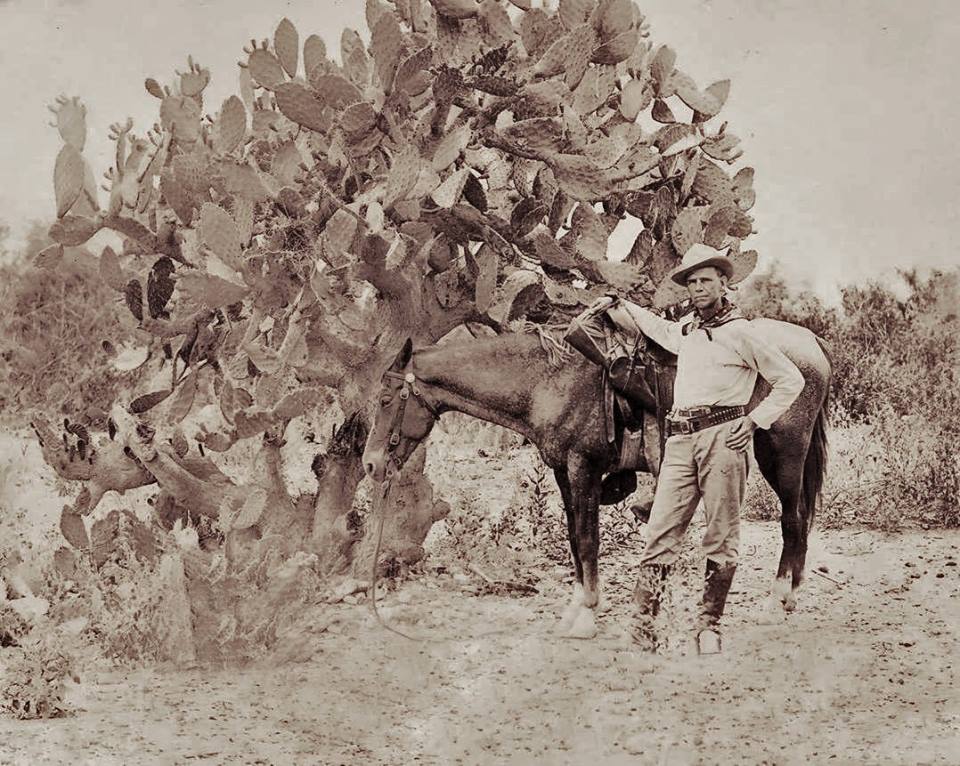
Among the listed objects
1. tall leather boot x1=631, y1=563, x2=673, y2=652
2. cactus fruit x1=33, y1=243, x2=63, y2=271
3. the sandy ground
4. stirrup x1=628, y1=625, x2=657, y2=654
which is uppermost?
cactus fruit x1=33, y1=243, x2=63, y2=271

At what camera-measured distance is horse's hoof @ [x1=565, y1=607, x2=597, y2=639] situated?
5.05 meters

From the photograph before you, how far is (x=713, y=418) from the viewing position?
4484 millimetres

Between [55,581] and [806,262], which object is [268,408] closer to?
[55,581]

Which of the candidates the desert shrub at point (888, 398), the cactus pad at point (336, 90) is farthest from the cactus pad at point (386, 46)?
the desert shrub at point (888, 398)

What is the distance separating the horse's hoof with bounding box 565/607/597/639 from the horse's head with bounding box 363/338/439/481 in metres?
1.11

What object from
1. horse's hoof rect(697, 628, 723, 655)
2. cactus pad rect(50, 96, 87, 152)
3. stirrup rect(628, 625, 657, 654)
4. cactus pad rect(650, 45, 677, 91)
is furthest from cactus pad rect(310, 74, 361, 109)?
horse's hoof rect(697, 628, 723, 655)

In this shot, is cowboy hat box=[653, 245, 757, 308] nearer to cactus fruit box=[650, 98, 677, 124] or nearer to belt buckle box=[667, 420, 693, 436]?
belt buckle box=[667, 420, 693, 436]

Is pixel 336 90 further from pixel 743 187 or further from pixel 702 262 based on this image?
pixel 743 187

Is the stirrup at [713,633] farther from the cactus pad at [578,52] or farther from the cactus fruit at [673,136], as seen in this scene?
the cactus pad at [578,52]

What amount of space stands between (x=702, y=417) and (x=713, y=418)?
0.14 ft

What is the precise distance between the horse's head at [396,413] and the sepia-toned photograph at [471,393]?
0.02m

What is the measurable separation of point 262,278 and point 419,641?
1.82 m

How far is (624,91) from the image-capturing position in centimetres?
550

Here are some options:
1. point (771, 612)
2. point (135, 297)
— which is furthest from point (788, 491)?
point (135, 297)
